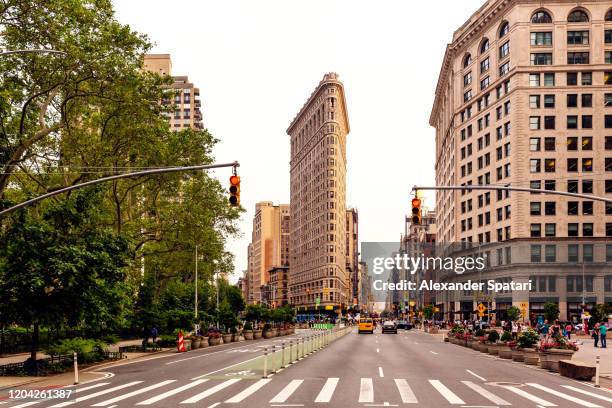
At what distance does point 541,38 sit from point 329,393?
86.9 m

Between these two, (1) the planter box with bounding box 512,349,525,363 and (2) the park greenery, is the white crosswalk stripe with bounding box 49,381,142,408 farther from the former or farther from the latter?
(1) the planter box with bounding box 512,349,525,363

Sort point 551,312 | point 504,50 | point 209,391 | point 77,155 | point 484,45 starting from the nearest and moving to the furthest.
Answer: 1. point 209,391
2. point 77,155
3. point 551,312
4. point 504,50
5. point 484,45

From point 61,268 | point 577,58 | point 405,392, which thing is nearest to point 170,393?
point 405,392

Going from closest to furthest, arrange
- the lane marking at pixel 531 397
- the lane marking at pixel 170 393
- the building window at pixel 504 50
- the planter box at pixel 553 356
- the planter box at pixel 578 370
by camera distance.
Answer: the lane marking at pixel 531 397, the lane marking at pixel 170 393, the planter box at pixel 578 370, the planter box at pixel 553 356, the building window at pixel 504 50

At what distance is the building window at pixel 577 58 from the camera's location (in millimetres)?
93438

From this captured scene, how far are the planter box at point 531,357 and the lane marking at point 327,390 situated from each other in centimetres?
1300

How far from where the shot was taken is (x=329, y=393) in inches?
775

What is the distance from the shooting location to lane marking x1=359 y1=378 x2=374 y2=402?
18.5m

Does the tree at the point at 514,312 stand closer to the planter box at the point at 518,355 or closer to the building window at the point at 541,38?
the building window at the point at 541,38

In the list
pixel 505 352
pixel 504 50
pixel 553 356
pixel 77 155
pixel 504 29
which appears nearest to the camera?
pixel 553 356

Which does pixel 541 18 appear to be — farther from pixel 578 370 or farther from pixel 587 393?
pixel 587 393

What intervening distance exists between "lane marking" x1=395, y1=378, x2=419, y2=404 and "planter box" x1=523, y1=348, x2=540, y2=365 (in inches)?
445

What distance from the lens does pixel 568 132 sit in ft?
304

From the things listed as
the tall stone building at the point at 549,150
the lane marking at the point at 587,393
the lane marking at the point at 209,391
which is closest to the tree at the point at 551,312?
the tall stone building at the point at 549,150
